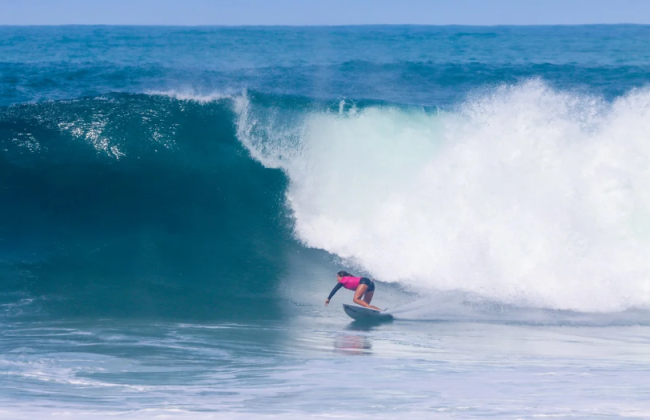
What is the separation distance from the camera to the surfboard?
909cm

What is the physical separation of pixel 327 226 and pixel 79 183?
4.70m

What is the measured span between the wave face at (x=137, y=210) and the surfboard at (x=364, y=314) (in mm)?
1169

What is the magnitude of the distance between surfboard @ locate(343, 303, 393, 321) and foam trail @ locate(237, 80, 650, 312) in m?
1.71

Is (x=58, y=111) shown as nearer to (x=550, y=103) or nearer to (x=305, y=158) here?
(x=305, y=158)

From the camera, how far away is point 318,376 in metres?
6.36

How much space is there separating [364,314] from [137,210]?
531cm

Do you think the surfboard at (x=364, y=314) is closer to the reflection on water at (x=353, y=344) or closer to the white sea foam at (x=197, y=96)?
the reflection on water at (x=353, y=344)

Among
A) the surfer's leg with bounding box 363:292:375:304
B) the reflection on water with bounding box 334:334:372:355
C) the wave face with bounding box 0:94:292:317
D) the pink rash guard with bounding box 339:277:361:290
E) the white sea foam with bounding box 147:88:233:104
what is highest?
the white sea foam with bounding box 147:88:233:104

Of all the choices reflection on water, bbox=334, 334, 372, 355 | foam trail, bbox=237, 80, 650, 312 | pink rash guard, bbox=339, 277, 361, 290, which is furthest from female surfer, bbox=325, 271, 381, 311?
foam trail, bbox=237, 80, 650, 312

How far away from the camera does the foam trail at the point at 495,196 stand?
35.0ft

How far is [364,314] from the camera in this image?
9148 millimetres

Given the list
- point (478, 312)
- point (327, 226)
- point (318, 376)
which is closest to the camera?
point (318, 376)

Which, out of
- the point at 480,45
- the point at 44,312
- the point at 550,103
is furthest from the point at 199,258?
the point at 480,45

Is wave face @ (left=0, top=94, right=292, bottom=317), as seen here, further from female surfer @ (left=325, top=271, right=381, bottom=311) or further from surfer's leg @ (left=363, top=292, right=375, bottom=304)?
surfer's leg @ (left=363, top=292, right=375, bottom=304)
